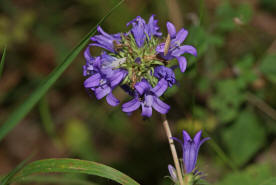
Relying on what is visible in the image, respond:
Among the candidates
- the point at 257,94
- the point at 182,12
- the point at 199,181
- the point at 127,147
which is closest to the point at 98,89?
the point at 199,181

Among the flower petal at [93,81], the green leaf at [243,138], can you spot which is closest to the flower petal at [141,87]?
the flower petal at [93,81]

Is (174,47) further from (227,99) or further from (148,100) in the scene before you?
(227,99)

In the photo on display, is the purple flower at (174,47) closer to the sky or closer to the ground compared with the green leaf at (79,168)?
closer to the sky

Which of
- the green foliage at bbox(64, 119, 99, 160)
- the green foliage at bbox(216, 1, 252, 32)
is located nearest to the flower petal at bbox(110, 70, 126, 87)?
the green foliage at bbox(216, 1, 252, 32)

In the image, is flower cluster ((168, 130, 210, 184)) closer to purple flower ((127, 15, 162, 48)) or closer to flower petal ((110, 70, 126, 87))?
flower petal ((110, 70, 126, 87))

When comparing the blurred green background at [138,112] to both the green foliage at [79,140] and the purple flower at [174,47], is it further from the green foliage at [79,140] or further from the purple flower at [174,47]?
the purple flower at [174,47]

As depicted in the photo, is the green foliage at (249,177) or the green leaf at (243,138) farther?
the green leaf at (243,138)
